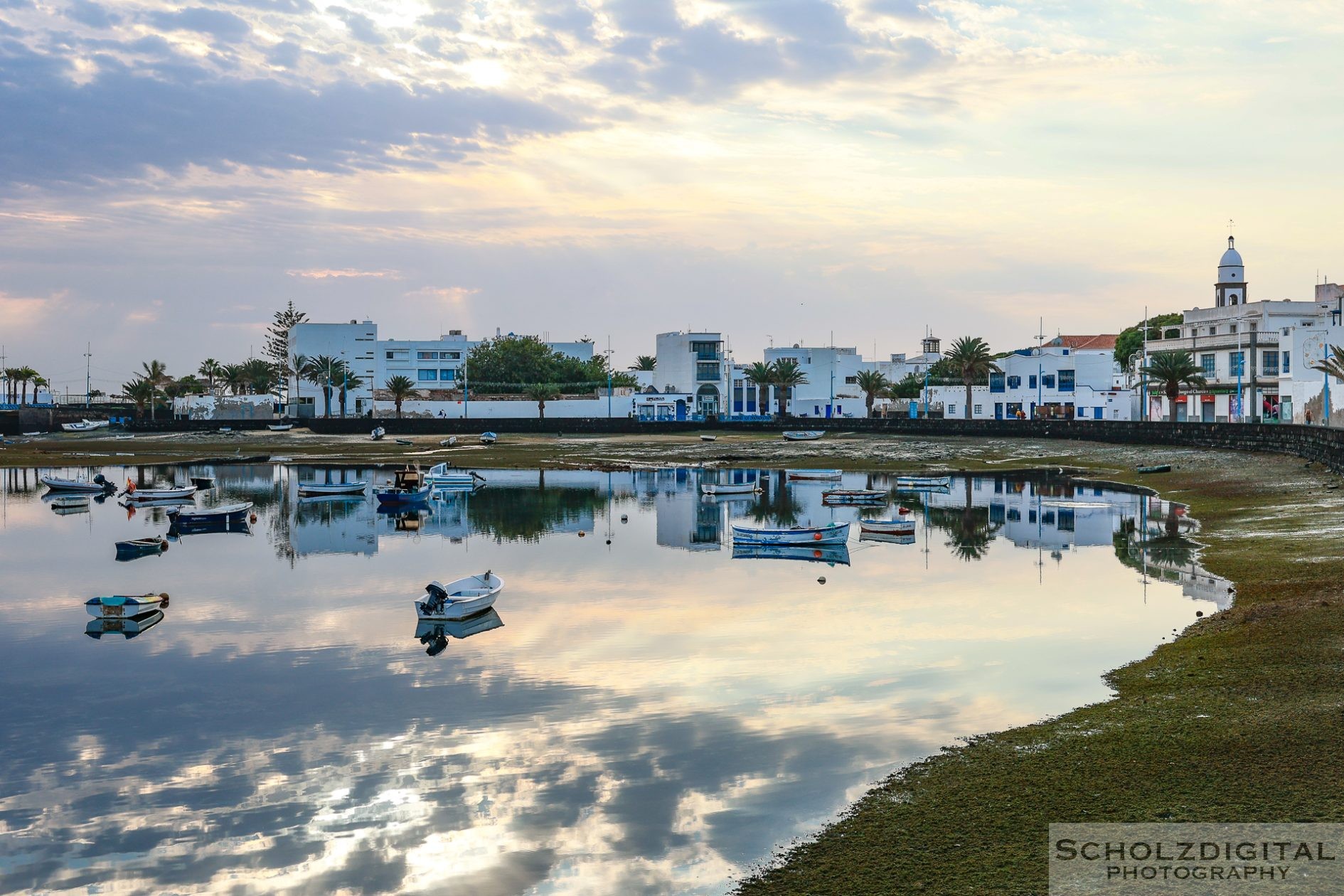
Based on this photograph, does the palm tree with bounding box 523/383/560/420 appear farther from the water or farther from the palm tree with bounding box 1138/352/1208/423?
the water

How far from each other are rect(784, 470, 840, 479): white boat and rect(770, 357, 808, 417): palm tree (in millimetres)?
72910

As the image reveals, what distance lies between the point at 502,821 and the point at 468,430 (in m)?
128

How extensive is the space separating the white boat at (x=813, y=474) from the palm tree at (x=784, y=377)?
72910 millimetres

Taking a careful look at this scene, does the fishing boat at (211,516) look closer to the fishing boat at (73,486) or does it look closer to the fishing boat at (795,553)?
the fishing boat at (73,486)

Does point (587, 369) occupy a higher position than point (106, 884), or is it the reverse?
point (587, 369)

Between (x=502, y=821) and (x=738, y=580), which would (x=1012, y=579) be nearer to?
(x=738, y=580)

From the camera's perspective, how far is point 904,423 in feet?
415

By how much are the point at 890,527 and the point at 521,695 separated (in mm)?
26997

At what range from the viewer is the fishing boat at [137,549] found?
45438 mm

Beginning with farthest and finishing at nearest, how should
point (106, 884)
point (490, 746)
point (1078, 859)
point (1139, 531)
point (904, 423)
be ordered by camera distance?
1. point (904, 423)
2. point (1139, 531)
3. point (490, 746)
4. point (106, 884)
5. point (1078, 859)

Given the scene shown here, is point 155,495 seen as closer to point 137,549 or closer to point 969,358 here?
point 137,549

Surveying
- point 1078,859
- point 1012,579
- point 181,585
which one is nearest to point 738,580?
point 1012,579

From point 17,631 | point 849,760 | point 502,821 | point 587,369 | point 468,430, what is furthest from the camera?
point 587,369

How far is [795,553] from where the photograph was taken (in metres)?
42.4
